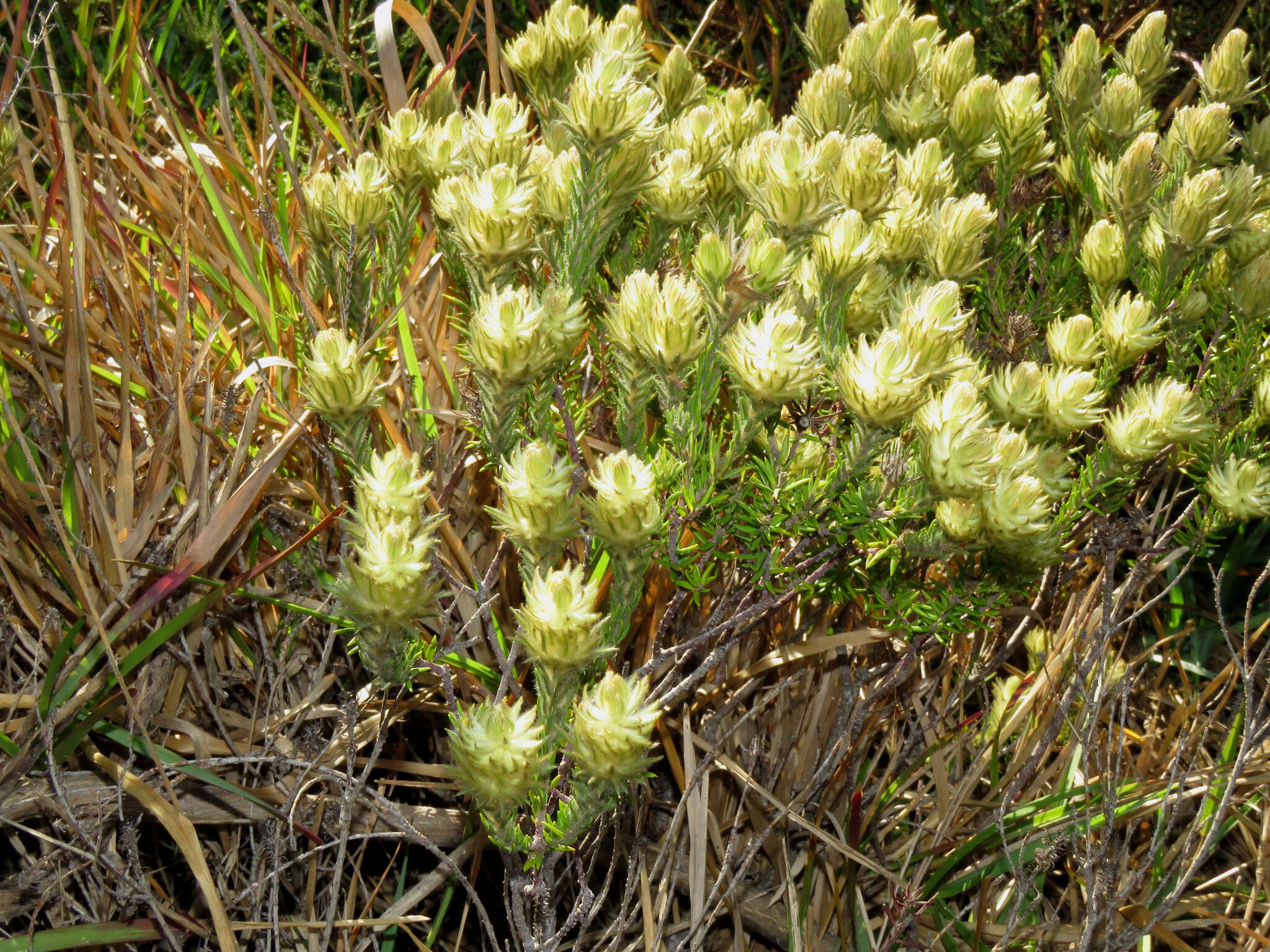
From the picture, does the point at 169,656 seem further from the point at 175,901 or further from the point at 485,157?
the point at 485,157

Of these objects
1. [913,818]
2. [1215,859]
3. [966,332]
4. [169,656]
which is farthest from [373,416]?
[1215,859]

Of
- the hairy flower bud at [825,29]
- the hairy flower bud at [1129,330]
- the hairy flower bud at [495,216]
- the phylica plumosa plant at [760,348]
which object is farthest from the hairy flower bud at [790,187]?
the hairy flower bud at [825,29]

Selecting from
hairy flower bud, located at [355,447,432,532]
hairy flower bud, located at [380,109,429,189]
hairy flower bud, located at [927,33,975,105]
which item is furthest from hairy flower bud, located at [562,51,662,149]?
hairy flower bud, located at [927,33,975,105]

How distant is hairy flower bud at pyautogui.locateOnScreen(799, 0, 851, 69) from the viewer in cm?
141

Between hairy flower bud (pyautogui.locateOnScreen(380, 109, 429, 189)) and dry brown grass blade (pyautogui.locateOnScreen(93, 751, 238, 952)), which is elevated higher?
hairy flower bud (pyautogui.locateOnScreen(380, 109, 429, 189))

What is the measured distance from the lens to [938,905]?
1306 millimetres

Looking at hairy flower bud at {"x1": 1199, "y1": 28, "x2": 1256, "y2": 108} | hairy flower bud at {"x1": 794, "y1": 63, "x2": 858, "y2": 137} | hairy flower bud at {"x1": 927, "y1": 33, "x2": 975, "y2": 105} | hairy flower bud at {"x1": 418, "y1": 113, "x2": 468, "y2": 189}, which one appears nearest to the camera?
hairy flower bud at {"x1": 418, "y1": 113, "x2": 468, "y2": 189}

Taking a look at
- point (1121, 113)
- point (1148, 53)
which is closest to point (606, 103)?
point (1121, 113)

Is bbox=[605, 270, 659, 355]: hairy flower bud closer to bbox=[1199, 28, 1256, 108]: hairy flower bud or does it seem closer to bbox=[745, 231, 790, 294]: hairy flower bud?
bbox=[745, 231, 790, 294]: hairy flower bud

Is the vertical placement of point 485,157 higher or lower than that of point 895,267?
higher

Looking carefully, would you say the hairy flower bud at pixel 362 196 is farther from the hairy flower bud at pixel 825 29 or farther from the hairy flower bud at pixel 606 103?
the hairy flower bud at pixel 825 29

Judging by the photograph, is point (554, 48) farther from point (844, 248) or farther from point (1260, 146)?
point (1260, 146)

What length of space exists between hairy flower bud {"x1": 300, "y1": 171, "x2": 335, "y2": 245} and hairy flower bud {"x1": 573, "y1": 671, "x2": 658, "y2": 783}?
0.63 m

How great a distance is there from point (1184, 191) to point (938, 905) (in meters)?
0.90
